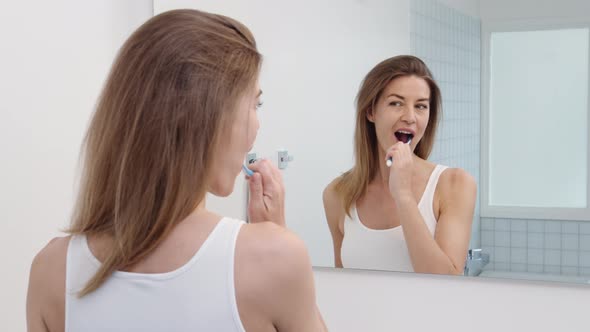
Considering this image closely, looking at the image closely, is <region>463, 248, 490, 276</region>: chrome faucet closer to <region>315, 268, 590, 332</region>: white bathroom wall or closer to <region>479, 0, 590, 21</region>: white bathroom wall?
Result: <region>315, 268, 590, 332</region>: white bathroom wall

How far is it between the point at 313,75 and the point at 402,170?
30cm

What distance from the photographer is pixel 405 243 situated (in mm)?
1651

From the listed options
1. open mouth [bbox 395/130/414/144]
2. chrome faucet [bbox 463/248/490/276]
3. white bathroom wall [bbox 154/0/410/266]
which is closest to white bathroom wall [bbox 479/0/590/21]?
white bathroom wall [bbox 154/0/410/266]

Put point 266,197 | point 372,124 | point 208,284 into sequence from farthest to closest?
point 372,124
point 266,197
point 208,284

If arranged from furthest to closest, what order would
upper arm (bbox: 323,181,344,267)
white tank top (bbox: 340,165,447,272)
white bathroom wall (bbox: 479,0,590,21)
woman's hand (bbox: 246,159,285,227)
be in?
upper arm (bbox: 323,181,344,267) < white tank top (bbox: 340,165,447,272) < white bathroom wall (bbox: 479,0,590,21) < woman's hand (bbox: 246,159,285,227)

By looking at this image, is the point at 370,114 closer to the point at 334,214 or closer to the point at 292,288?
the point at 334,214

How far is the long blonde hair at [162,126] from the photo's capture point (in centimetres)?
83

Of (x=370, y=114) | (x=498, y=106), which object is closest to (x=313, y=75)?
(x=370, y=114)

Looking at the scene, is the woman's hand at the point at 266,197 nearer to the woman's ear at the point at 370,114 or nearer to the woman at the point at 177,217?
the woman at the point at 177,217

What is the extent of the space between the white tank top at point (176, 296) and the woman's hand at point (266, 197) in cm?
19

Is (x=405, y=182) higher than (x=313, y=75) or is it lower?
lower

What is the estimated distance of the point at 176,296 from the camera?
2.70ft

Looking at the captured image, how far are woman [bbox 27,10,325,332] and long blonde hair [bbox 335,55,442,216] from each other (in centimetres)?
79

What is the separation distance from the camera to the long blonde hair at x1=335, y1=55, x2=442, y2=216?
5.26 feet
